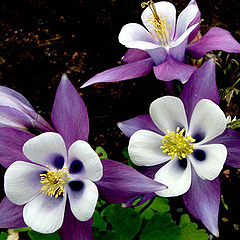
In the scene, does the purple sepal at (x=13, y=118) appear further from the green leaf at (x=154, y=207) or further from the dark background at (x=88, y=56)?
the dark background at (x=88, y=56)

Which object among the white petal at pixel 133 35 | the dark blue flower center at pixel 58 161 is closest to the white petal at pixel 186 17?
the white petal at pixel 133 35

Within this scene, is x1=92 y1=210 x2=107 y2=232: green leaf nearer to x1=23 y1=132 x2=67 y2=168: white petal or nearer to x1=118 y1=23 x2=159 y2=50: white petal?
x1=23 y1=132 x2=67 y2=168: white petal

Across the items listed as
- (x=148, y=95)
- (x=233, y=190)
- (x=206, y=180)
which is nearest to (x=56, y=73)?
(x=148, y=95)

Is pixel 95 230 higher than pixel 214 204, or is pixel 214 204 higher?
pixel 214 204

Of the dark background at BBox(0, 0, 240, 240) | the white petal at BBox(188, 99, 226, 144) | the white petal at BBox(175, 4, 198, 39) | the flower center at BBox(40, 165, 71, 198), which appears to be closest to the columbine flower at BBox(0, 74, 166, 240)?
the flower center at BBox(40, 165, 71, 198)

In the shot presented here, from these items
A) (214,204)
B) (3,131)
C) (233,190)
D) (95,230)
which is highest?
(3,131)

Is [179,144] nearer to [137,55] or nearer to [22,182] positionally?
Answer: [137,55]

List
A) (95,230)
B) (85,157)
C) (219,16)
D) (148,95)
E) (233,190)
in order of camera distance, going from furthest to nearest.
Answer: (219,16) → (148,95) → (233,190) → (95,230) → (85,157)

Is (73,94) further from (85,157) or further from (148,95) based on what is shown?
(148,95)
